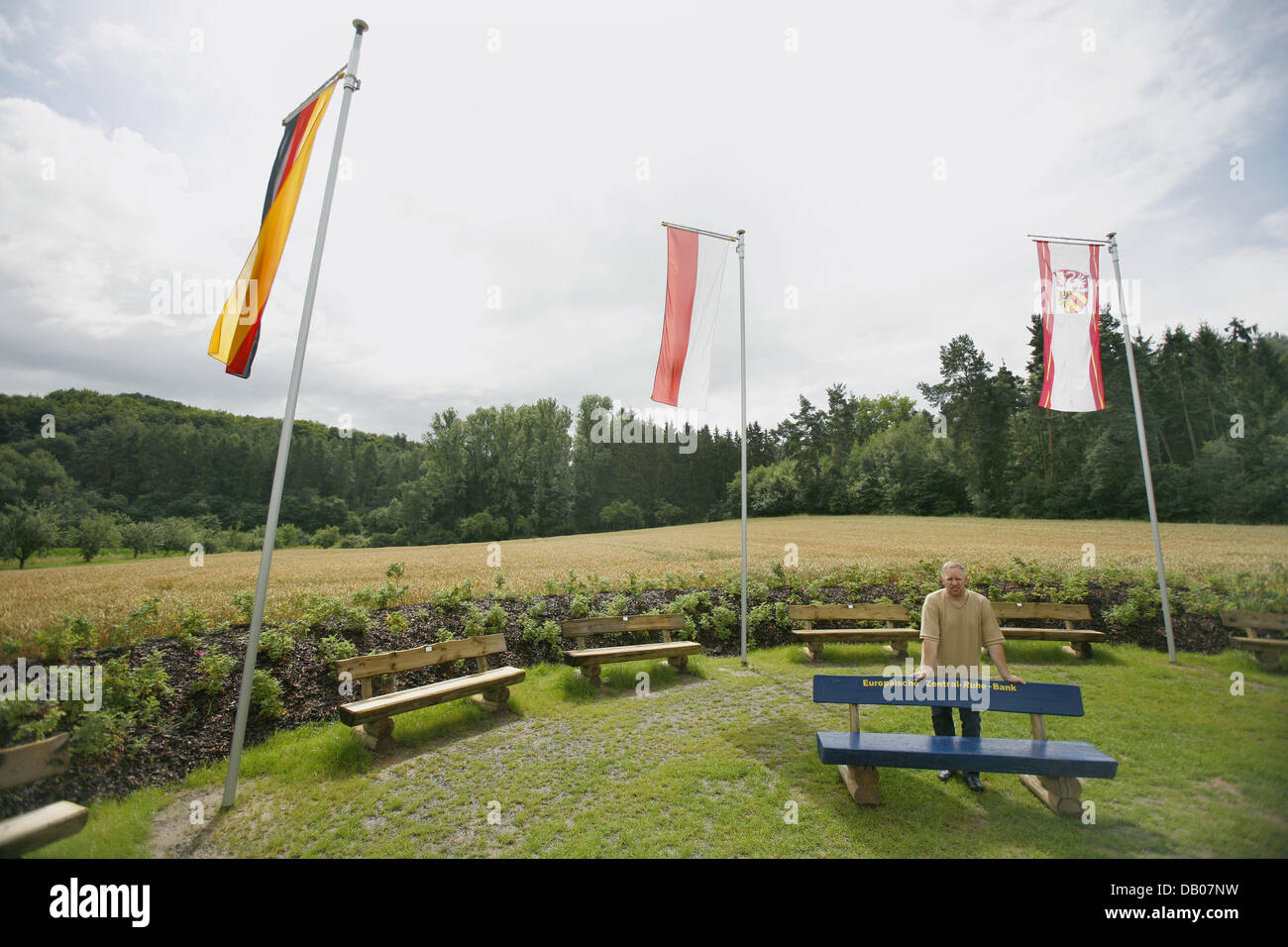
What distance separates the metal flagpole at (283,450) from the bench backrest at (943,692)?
4.90m

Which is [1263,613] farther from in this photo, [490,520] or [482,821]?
[490,520]

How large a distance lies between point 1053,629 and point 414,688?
10.8 meters

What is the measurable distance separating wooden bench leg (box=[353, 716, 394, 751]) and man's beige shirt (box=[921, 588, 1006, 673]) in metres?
5.58

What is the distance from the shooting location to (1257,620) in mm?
9039

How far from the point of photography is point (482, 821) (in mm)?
4500

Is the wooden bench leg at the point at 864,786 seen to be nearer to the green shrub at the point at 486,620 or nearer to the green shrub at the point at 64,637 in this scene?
the green shrub at the point at 486,620

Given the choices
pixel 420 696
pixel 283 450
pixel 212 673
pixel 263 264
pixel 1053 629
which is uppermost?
pixel 263 264

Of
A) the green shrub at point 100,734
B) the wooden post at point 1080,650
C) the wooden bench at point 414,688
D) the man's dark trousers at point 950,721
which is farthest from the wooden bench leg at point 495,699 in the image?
the wooden post at point 1080,650

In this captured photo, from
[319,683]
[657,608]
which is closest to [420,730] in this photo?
[319,683]

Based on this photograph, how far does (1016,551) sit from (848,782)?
21.2 meters

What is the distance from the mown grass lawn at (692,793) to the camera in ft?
13.4

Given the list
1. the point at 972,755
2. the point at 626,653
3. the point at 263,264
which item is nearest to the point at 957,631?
the point at 972,755

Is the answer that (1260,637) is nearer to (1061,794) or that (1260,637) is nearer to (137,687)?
(1061,794)

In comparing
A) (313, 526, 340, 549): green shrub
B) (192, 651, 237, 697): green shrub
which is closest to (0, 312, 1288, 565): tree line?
(313, 526, 340, 549): green shrub
